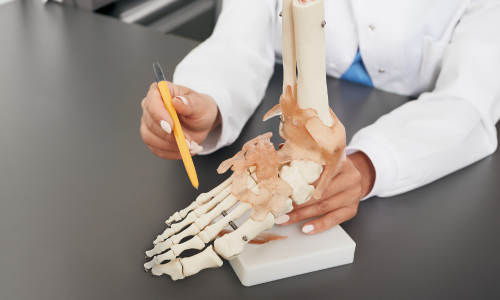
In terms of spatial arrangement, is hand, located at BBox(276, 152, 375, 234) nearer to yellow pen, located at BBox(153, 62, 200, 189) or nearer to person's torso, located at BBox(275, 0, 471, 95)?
yellow pen, located at BBox(153, 62, 200, 189)

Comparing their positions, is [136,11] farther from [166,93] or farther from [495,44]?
[495,44]

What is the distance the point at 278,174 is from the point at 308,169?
0.12 ft

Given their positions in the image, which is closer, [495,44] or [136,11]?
[495,44]

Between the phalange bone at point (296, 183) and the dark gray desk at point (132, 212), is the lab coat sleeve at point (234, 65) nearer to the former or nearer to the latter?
the dark gray desk at point (132, 212)

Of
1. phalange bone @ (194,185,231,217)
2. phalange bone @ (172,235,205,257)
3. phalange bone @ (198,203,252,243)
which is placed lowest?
phalange bone @ (172,235,205,257)

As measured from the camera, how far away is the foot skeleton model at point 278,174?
494 millimetres

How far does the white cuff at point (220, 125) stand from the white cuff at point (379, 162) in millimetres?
223

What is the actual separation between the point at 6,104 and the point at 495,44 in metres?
1.02

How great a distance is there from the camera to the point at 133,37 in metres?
1.20

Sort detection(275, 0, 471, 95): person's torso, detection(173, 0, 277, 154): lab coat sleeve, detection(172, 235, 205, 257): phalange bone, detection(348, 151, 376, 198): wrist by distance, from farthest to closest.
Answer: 1. detection(275, 0, 471, 95): person's torso
2. detection(173, 0, 277, 154): lab coat sleeve
3. detection(348, 151, 376, 198): wrist
4. detection(172, 235, 205, 257): phalange bone

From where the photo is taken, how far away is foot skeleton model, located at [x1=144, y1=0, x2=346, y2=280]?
1.62 feet

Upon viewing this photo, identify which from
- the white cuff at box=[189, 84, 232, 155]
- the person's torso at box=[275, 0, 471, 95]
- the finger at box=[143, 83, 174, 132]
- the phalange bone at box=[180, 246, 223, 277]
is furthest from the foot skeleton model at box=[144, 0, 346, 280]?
the person's torso at box=[275, 0, 471, 95]

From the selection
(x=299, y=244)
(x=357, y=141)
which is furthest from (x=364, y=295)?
(x=357, y=141)

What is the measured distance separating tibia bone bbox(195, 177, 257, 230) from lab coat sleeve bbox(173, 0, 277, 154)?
0.89 ft
